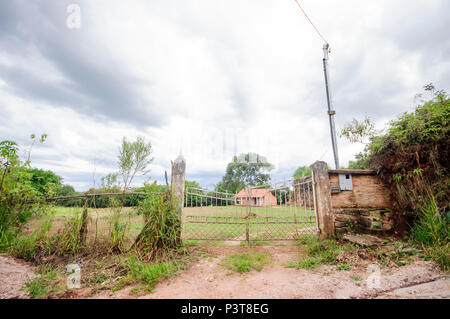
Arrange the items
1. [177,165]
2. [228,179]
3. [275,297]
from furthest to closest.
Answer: [228,179]
[177,165]
[275,297]

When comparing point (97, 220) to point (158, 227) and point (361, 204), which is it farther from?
point (361, 204)

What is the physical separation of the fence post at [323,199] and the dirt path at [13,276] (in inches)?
216

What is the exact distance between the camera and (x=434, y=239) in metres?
3.46

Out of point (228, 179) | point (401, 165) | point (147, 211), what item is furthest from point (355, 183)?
point (228, 179)

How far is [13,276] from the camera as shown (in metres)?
3.05

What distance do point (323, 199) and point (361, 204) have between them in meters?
1.04

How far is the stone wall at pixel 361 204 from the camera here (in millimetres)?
4555

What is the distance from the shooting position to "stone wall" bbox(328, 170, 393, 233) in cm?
455

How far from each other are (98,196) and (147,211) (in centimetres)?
141

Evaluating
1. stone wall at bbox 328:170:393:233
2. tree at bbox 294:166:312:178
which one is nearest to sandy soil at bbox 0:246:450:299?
stone wall at bbox 328:170:393:233

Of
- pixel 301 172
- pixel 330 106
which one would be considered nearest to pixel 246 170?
pixel 301 172

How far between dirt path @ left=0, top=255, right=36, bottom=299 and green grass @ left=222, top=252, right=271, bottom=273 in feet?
9.93

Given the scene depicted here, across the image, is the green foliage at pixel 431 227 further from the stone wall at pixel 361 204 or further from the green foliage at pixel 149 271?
the green foliage at pixel 149 271
